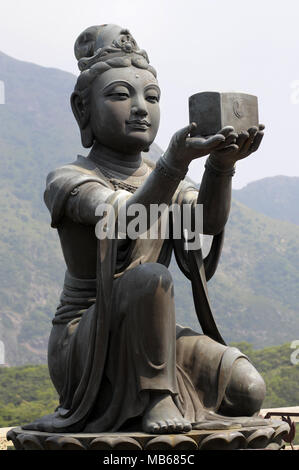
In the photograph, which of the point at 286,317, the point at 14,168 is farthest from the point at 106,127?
the point at 14,168

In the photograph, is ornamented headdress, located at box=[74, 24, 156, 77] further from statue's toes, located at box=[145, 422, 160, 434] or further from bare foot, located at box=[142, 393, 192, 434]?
statue's toes, located at box=[145, 422, 160, 434]

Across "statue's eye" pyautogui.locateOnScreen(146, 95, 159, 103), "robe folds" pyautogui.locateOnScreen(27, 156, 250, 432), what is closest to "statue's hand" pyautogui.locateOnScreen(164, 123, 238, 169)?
"robe folds" pyautogui.locateOnScreen(27, 156, 250, 432)

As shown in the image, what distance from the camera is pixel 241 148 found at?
4836 millimetres

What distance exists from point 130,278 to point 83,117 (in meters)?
1.26

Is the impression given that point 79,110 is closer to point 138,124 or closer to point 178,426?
point 138,124

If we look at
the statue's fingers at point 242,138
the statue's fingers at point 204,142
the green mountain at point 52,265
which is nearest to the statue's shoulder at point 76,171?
the statue's fingers at point 204,142

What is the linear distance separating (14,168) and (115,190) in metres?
62.3

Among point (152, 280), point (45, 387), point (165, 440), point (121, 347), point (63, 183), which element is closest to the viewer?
point (165, 440)

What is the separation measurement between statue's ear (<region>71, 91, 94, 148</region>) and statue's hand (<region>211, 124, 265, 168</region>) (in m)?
0.99

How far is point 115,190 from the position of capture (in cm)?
538

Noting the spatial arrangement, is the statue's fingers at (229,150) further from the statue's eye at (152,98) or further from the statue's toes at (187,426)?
the statue's toes at (187,426)

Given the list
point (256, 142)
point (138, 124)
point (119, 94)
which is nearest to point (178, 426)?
point (256, 142)

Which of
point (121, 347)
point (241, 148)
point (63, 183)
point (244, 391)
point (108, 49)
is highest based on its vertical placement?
point (108, 49)

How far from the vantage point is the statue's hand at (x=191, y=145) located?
4.62 meters
